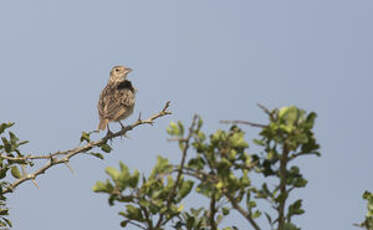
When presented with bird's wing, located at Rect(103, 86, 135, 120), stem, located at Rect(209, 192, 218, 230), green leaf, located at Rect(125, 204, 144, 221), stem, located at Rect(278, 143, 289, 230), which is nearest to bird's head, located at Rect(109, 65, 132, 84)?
bird's wing, located at Rect(103, 86, 135, 120)

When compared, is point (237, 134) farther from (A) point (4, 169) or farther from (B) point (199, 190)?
(A) point (4, 169)

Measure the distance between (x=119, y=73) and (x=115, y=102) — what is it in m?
2.91

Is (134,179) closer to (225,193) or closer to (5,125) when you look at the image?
(225,193)

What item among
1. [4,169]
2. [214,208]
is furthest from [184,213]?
[4,169]

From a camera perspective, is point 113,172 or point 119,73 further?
point 119,73

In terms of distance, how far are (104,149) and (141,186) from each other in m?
3.30

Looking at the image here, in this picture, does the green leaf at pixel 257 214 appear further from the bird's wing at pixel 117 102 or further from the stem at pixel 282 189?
the bird's wing at pixel 117 102

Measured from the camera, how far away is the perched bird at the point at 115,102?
1084 centimetres

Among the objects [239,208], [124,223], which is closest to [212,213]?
[239,208]

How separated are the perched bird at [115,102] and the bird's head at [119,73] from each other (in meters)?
1.02

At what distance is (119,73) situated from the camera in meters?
14.1

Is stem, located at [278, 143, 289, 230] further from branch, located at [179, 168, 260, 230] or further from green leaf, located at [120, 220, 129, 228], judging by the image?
green leaf, located at [120, 220, 129, 228]

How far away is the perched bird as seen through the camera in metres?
10.8

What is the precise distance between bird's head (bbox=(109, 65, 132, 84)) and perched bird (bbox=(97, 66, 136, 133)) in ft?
3.33
